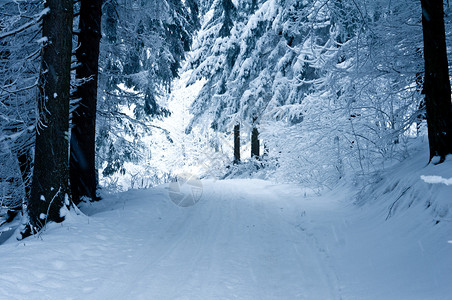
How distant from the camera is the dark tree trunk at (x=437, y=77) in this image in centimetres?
464

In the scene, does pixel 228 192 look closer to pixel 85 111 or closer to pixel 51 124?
A: pixel 85 111

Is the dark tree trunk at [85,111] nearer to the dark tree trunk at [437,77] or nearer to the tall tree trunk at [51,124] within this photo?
the tall tree trunk at [51,124]

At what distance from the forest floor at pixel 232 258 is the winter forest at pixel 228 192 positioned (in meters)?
0.03

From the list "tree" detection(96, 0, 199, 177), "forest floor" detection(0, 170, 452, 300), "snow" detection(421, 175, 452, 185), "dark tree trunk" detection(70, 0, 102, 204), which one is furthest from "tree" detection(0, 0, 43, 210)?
"snow" detection(421, 175, 452, 185)

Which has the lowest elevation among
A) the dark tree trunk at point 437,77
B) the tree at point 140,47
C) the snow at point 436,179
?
the snow at point 436,179

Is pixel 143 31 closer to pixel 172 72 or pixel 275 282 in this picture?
pixel 172 72

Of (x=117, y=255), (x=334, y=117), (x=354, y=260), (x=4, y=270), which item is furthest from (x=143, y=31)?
(x=354, y=260)

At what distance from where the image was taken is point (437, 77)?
4668 mm

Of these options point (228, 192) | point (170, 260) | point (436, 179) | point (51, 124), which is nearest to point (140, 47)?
point (51, 124)

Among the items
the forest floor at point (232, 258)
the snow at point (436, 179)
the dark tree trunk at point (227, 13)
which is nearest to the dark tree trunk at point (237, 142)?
the dark tree trunk at point (227, 13)

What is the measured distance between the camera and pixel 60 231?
4930 mm

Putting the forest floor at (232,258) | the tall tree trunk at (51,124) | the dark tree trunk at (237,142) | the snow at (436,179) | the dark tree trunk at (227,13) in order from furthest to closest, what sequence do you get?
the dark tree trunk at (237,142) → the dark tree trunk at (227,13) → the tall tree trunk at (51,124) → the snow at (436,179) → the forest floor at (232,258)

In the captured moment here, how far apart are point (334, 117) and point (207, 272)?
5806 mm

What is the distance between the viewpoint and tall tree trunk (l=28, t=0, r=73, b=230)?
5141 millimetres
